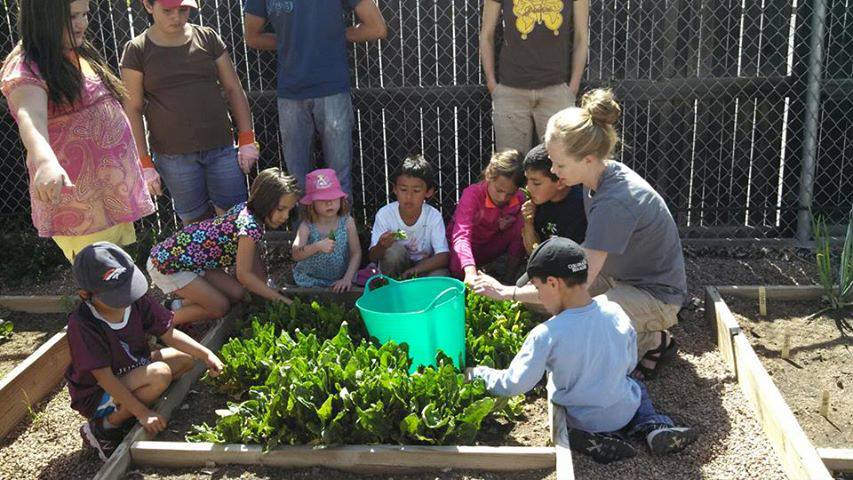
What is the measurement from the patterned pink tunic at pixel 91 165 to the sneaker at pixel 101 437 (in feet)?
2.74

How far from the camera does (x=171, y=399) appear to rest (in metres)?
3.39

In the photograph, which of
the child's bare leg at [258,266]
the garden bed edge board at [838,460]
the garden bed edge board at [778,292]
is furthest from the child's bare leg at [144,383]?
the garden bed edge board at [778,292]

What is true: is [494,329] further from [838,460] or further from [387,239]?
[838,460]

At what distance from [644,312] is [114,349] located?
2352 millimetres

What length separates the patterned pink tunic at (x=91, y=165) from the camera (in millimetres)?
3232

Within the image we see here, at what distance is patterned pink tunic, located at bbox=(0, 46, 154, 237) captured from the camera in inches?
127

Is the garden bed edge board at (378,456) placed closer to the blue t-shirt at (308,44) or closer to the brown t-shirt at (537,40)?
the blue t-shirt at (308,44)

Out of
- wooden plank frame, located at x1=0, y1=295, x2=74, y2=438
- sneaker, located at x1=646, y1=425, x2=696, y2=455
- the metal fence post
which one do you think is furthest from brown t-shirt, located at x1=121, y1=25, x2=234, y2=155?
the metal fence post

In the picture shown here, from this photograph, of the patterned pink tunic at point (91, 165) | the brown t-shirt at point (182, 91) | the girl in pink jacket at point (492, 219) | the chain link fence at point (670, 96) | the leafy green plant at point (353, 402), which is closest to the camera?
the leafy green plant at point (353, 402)

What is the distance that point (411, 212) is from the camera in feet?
15.1

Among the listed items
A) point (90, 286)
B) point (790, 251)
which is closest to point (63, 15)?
point (90, 286)

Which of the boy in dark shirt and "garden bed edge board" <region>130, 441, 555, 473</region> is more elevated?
the boy in dark shirt

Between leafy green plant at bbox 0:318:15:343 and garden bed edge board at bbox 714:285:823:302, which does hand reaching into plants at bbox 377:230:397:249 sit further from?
leafy green plant at bbox 0:318:15:343

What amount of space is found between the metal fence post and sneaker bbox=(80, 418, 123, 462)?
4.68 metres
